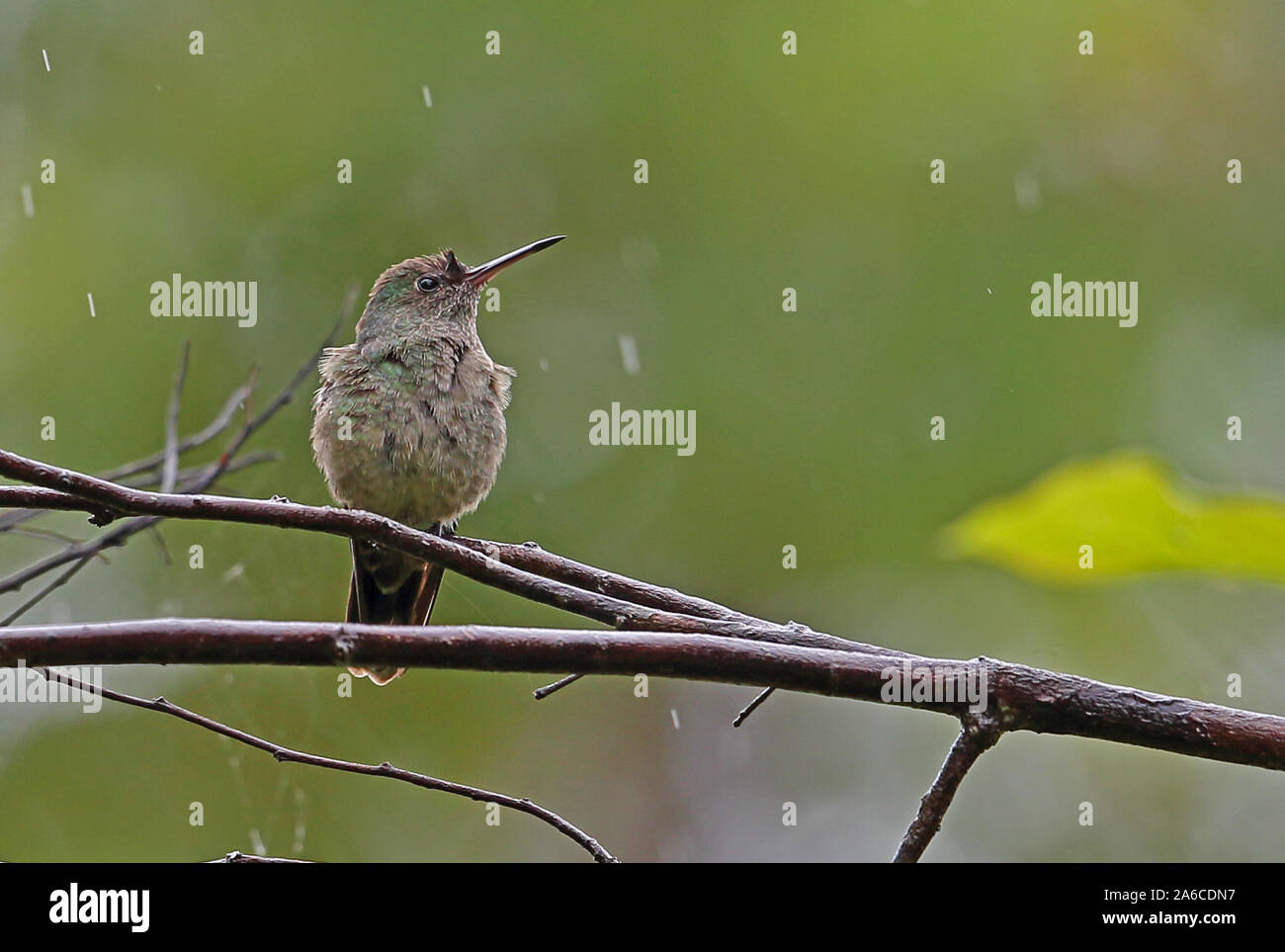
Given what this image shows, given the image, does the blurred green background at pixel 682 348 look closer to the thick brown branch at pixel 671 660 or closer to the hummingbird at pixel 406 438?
the hummingbird at pixel 406 438

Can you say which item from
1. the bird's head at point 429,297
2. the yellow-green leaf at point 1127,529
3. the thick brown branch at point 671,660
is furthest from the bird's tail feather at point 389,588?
the yellow-green leaf at point 1127,529

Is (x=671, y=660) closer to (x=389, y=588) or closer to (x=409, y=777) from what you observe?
(x=409, y=777)

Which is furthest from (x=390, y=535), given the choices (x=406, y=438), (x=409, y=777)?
(x=406, y=438)

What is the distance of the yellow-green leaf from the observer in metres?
1.40

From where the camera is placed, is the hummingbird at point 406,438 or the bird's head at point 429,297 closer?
the hummingbird at point 406,438

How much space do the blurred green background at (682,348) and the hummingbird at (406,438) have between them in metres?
3.36

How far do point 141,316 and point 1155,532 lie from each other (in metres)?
9.97

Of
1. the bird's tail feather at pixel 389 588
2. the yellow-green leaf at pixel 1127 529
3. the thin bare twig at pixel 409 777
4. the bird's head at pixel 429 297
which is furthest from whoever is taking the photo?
the bird's head at pixel 429 297

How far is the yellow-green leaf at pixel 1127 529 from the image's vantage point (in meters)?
1.40

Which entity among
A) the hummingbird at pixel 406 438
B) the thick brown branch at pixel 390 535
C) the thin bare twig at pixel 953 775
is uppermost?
the hummingbird at pixel 406 438

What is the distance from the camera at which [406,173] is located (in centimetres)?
1165

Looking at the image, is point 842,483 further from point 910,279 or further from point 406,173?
point 406,173

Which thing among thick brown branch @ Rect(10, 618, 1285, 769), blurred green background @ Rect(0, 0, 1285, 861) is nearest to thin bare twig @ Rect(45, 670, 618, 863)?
thick brown branch @ Rect(10, 618, 1285, 769)

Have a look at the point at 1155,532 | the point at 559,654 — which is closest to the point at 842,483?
the point at 559,654
